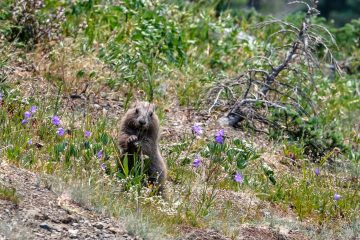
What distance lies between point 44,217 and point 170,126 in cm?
405

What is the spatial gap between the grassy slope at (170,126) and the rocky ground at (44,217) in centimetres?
14

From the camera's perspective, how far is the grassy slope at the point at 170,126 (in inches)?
318

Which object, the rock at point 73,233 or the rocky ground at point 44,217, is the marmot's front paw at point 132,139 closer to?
the rocky ground at point 44,217

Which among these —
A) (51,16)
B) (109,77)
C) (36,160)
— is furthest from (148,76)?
(36,160)

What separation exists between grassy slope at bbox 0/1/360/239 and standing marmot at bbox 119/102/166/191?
0.57ft

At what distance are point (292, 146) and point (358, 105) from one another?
2.87 meters

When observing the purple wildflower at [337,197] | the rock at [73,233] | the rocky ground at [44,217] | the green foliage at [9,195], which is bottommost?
the purple wildflower at [337,197]

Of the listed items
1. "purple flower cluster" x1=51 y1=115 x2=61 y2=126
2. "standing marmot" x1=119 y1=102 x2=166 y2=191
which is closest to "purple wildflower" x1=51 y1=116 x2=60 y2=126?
"purple flower cluster" x1=51 y1=115 x2=61 y2=126

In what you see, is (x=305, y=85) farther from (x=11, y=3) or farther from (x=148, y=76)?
(x=11, y=3)

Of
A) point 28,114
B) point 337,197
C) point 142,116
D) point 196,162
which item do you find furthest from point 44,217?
point 337,197

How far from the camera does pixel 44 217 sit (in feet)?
23.1

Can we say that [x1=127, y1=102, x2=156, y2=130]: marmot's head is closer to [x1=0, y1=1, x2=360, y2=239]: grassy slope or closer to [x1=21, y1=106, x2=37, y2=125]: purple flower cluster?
[x1=0, y1=1, x2=360, y2=239]: grassy slope

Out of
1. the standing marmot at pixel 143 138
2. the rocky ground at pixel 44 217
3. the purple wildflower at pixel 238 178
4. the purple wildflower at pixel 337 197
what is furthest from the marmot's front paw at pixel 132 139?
the purple wildflower at pixel 337 197

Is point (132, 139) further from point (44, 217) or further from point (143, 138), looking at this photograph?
point (44, 217)
